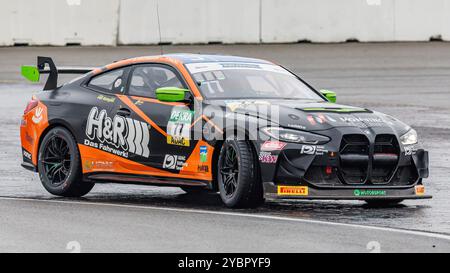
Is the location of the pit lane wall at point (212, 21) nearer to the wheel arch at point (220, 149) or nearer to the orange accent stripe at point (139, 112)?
the orange accent stripe at point (139, 112)

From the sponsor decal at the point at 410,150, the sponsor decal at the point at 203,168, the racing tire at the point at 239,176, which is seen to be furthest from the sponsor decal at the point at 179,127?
the sponsor decal at the point at 410,150

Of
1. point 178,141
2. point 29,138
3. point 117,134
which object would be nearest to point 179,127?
point 178,141

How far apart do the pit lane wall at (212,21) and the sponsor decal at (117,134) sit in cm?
2046

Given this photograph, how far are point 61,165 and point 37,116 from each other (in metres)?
0.70

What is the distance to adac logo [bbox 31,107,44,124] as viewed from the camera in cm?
1447

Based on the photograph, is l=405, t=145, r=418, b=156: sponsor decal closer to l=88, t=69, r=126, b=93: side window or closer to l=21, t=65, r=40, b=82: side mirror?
l=88, t=69, r=126, b=93: side window

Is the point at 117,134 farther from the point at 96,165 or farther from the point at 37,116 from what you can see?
the point at 37,116

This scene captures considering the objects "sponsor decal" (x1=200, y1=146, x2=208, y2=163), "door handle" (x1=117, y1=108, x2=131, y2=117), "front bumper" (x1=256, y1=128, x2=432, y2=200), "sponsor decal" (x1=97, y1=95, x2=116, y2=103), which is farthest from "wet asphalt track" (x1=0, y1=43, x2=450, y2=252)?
"sponsor decal" (x1=97, y1=95, x2=116, y2=103)

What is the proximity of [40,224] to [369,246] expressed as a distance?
9.36 ft

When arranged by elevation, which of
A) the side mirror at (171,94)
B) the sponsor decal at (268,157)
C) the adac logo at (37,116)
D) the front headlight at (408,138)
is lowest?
the sponsor decal at (268,157)

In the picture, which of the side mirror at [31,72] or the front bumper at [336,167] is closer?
the front bumper at [336,167]

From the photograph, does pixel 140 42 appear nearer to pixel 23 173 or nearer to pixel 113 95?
pixel 23 173

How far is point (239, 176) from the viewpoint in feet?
40.6

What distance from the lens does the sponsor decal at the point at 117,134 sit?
1340cm
